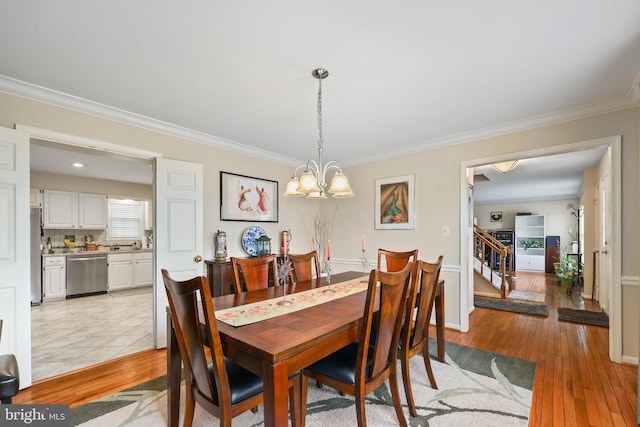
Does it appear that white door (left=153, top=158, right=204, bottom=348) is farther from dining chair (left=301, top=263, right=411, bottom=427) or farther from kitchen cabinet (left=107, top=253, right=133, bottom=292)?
kitchen cabinet (left=107, top=253, right=133, bottom=292)

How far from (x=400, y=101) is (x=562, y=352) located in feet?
9.65

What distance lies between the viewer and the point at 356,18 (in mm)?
1595

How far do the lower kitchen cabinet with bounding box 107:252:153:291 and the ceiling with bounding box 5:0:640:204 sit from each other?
13.6 ft

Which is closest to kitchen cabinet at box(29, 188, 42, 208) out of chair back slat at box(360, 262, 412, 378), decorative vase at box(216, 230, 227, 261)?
decorative vase at box(216, 230, 227, 261)

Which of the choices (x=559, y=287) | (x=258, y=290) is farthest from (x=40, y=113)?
(x=559, y=287)

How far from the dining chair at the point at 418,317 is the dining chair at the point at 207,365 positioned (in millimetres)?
801

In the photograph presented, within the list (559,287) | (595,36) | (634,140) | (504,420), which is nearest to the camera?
(595,36)

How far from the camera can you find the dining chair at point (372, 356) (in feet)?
5.22

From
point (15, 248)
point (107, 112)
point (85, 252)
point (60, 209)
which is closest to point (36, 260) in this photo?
point (85, 252)

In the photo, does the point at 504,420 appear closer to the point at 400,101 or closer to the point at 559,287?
the point at 400,101

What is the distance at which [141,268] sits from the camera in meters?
6.31

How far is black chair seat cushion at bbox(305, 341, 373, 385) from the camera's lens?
1.66 metres

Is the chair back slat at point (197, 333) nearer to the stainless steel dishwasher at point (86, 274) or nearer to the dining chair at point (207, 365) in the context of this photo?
the dining chair at point (207, 365)

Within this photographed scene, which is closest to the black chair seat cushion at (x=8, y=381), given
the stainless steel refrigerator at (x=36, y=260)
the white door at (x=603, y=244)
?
the stainless steel refrigerator at (x=36, y=260)
